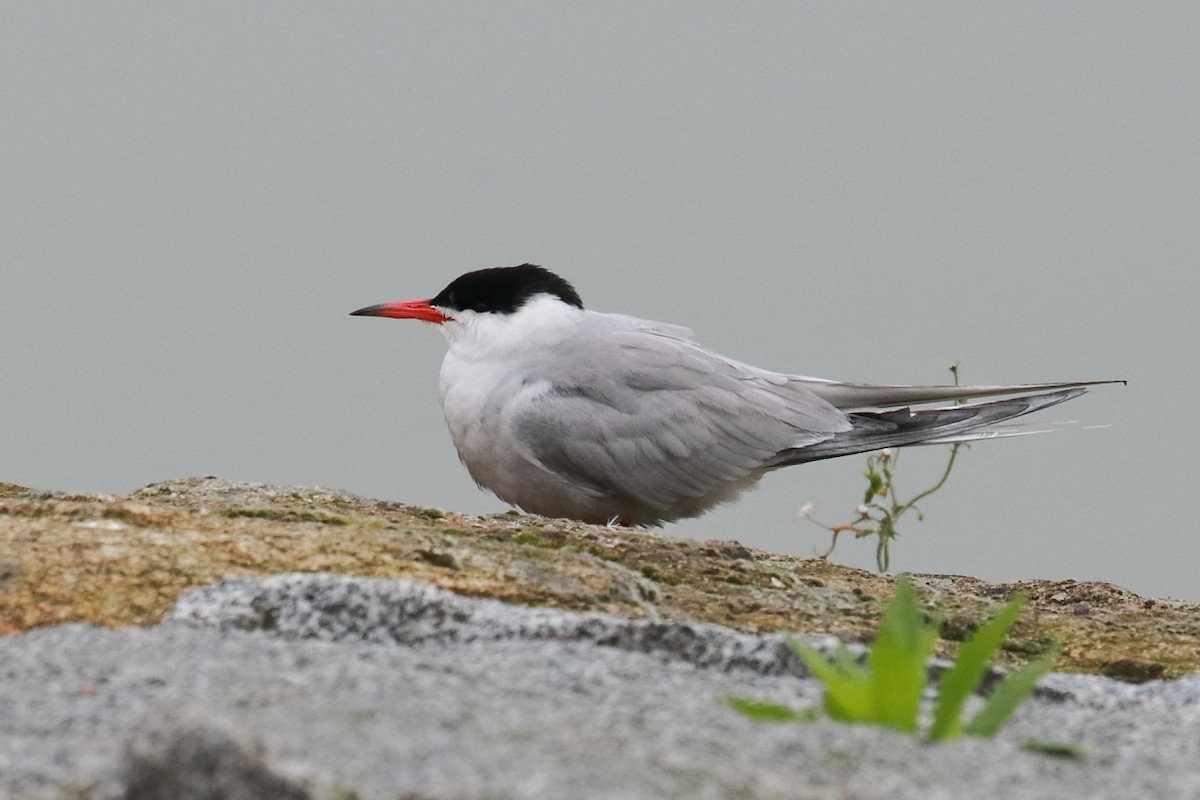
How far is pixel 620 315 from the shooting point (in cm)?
736

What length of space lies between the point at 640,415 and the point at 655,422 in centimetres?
7

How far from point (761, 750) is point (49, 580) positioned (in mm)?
2419

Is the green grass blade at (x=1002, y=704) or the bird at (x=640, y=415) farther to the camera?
the bird at (x=640, y=415)

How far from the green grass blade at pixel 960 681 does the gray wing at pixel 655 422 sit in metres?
3.61

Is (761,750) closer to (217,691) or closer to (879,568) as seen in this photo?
(217,691)

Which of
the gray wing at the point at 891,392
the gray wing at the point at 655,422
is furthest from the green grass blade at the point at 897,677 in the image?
the gray wing at the point at 891,392

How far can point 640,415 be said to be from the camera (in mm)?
6648

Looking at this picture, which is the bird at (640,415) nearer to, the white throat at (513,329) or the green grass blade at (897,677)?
the white throat at (513,329)

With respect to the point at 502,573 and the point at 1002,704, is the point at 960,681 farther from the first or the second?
the point at 502,573

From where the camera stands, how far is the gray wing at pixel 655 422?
6562 mm

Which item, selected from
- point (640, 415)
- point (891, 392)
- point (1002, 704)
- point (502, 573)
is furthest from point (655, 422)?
point (1002, 704)

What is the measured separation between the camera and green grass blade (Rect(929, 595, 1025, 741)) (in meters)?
2.83

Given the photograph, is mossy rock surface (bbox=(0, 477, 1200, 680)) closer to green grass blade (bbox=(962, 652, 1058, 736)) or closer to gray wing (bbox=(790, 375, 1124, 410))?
gray wing (bbox=(790, 375, 1124, 410))

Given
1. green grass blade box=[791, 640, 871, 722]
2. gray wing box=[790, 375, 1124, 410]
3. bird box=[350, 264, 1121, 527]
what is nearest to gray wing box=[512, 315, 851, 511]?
bird box=[350, 264, 1121, 527]
